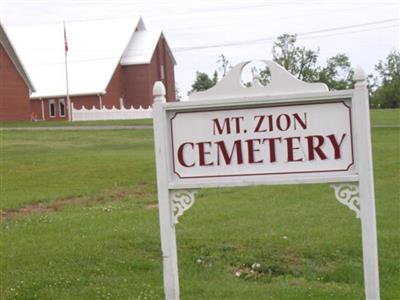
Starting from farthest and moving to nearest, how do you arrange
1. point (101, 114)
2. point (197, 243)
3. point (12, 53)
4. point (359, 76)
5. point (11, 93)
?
point (101, 114) < point (11, 93) < point (12, 53) < point (197, 243) < point (359, 76)

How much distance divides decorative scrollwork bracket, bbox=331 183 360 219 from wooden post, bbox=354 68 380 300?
0.13 ft

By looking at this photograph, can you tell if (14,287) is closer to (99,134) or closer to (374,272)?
(374,272)

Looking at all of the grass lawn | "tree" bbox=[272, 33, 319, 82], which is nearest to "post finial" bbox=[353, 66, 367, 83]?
the grass lawn

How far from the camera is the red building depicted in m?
47.1

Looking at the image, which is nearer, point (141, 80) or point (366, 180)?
point (366, 180)

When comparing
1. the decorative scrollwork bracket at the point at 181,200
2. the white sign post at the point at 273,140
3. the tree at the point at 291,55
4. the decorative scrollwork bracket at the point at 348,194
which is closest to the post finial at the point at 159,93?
the white sign post at the point at 273,140

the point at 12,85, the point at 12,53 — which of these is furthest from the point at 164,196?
the point at 12,85

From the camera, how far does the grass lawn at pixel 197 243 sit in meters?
7.00

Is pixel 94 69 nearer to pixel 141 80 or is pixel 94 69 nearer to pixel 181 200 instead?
pixel 141 80

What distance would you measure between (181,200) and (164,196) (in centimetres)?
12

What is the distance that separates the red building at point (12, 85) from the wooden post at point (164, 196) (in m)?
43.7

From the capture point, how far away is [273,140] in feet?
15.6

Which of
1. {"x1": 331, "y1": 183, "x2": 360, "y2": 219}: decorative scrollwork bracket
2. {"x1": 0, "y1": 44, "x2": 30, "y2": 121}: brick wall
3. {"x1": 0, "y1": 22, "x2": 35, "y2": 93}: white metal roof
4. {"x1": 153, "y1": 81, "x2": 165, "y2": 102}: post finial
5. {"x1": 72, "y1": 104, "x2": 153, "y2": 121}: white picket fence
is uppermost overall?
{"x1": 0, "y1": 22, "x2": 35, "y2": 93}: white metal roof

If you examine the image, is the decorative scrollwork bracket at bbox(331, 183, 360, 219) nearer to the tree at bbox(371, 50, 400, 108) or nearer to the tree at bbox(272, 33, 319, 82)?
the tree at bbox(272, 33, 319, 82)
